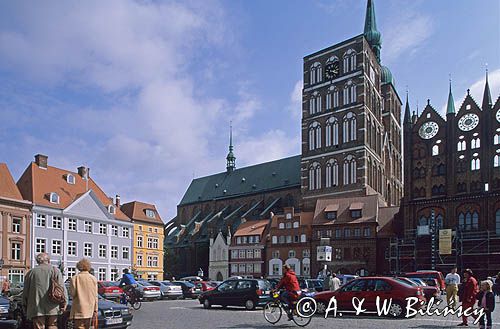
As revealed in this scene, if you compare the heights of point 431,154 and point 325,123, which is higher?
point 325,123

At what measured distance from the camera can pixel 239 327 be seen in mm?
16641

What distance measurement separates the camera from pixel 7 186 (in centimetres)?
5244

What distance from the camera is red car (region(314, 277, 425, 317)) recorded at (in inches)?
753

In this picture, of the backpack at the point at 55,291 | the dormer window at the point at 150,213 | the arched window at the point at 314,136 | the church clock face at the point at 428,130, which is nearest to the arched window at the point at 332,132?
the arched window at the point at 314,136

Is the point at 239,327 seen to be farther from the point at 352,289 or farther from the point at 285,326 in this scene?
the point at 352,289

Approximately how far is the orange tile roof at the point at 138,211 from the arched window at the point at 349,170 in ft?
83.6

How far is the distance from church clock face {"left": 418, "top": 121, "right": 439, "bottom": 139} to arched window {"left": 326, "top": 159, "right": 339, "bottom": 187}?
14124mm

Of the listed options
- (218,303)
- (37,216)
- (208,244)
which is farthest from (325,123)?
(218,303)

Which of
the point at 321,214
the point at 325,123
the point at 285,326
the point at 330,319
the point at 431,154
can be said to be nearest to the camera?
the point at 285,326

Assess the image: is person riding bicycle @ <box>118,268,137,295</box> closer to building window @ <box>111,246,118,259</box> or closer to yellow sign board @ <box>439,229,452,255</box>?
building window @ <box>111,246,118,259</box>

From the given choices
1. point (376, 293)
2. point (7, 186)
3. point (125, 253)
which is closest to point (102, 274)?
point (125, 253)

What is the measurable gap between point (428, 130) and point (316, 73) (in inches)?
885

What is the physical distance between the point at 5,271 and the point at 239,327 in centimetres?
3938

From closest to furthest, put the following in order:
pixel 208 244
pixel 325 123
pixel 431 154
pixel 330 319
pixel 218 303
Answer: pixel 330 319, pixel 218 303, pixel 431 154, pixel 325 123, pixel 208 244
